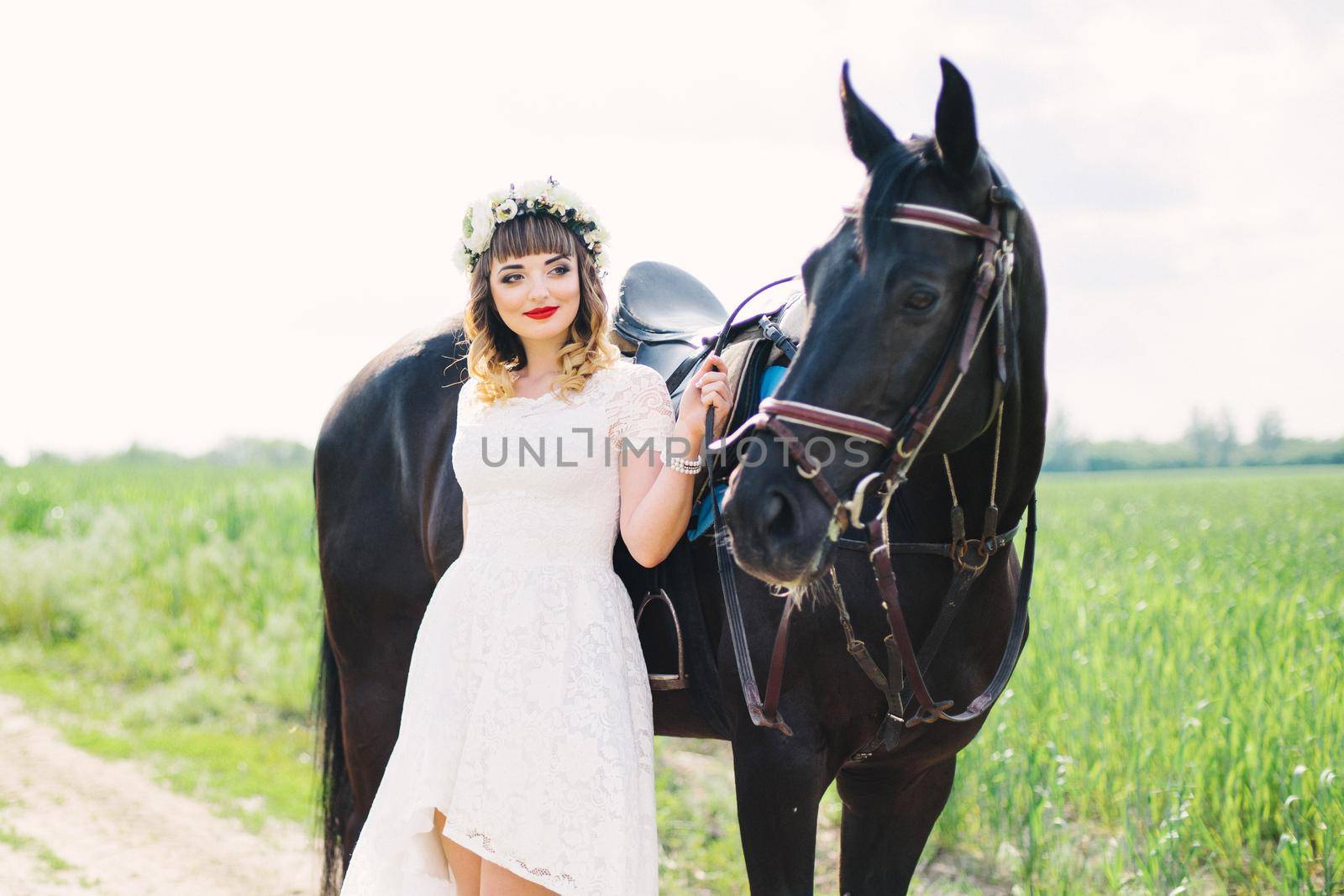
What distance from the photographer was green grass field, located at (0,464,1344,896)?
3486 mm

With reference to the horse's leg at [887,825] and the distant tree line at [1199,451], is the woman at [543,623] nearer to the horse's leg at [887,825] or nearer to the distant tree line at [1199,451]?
the horse's leg at [887,825]

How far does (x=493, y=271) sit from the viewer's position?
233cm

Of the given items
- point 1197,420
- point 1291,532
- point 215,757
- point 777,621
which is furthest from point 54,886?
point 1197,420

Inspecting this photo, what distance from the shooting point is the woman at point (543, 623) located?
2.04 metres

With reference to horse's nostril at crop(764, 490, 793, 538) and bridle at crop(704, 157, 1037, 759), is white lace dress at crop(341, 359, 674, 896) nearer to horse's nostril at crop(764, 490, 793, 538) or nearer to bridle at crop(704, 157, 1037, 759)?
bridle at crop(704, 157, 1037, 759)

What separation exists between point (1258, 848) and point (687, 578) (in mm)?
2589

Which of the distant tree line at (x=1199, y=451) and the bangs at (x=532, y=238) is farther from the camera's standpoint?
the distant tree line at (x=1199, y=451)

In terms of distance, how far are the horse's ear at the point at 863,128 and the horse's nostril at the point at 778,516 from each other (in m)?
0.68

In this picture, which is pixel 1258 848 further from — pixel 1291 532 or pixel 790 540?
pixel 1291 532

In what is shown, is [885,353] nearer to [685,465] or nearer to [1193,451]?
[685,465]

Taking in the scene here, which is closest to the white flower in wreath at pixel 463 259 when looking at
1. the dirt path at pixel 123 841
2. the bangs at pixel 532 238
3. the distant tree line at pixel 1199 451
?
the bangs at pixel 532 238

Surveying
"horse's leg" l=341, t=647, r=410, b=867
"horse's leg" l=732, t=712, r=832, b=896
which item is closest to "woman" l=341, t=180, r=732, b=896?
"horse's leg" l=732, t=712, r=832, b=896

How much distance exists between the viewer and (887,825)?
8.07ft

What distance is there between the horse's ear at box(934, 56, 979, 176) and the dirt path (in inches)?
144
